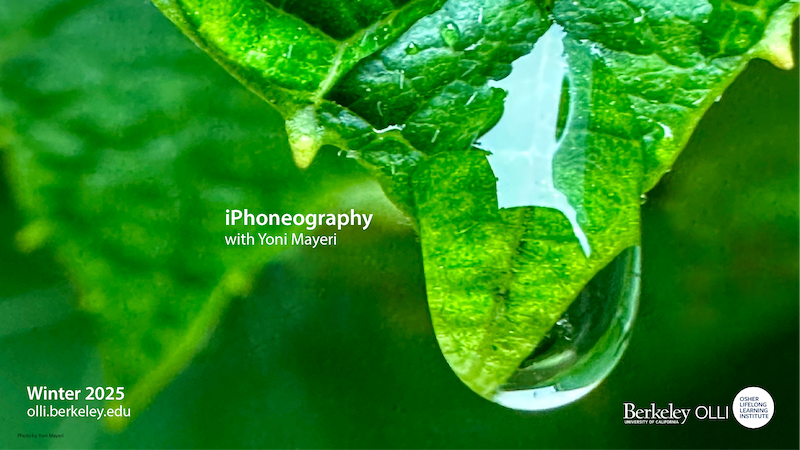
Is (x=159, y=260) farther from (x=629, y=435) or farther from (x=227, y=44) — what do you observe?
(x=629, y=435)

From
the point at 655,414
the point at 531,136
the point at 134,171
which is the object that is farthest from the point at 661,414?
the point at 134,171

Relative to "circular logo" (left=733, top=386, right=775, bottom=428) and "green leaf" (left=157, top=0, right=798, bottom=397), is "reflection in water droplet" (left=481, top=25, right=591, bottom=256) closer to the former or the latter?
"green leaf" (left=157, top=0, right=798, bottom=397)

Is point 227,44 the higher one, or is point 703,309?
point 227,44

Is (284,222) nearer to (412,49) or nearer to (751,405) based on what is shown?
(412,49)

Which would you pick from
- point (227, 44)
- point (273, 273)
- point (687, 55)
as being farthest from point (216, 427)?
point (687, 55)

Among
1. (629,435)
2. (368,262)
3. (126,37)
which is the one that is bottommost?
(629,435)

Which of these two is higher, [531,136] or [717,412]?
[531,136]

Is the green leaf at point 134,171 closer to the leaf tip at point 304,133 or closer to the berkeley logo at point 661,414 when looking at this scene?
the leaf tip at point 304,133
